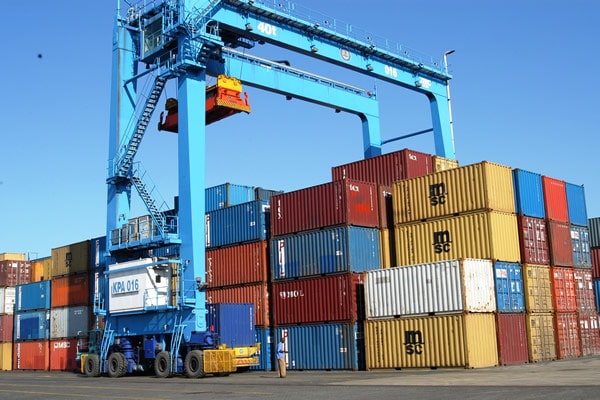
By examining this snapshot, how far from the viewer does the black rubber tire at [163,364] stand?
27.3 metres

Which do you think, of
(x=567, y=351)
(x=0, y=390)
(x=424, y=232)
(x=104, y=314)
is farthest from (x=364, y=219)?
(x=0, y=390)

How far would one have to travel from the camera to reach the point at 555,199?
30625 mm

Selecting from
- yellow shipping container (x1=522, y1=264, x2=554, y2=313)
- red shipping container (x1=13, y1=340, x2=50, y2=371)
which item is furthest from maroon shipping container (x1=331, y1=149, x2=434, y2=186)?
red shipping container (x1=13, y1=340, x2=50, y2=371)

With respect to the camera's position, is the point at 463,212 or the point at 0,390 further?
the point at 463,212

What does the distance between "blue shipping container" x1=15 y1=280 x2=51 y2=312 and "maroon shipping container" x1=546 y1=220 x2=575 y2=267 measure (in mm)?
31348

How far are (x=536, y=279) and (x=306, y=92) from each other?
1437 cm

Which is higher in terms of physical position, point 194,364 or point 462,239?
point 462,239

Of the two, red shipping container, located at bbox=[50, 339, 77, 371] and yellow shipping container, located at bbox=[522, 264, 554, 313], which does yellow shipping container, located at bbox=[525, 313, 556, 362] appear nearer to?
yellow shipping container, located at bbox=[522, 264, 554, 313]

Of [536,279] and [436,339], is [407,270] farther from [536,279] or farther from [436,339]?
[536,279]

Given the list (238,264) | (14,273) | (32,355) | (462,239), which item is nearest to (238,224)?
(238,264)

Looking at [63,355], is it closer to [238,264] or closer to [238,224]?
[238,264]

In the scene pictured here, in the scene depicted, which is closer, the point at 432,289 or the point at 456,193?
the point at 432,289

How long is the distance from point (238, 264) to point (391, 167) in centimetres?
879

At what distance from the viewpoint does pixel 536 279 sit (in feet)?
92.4
